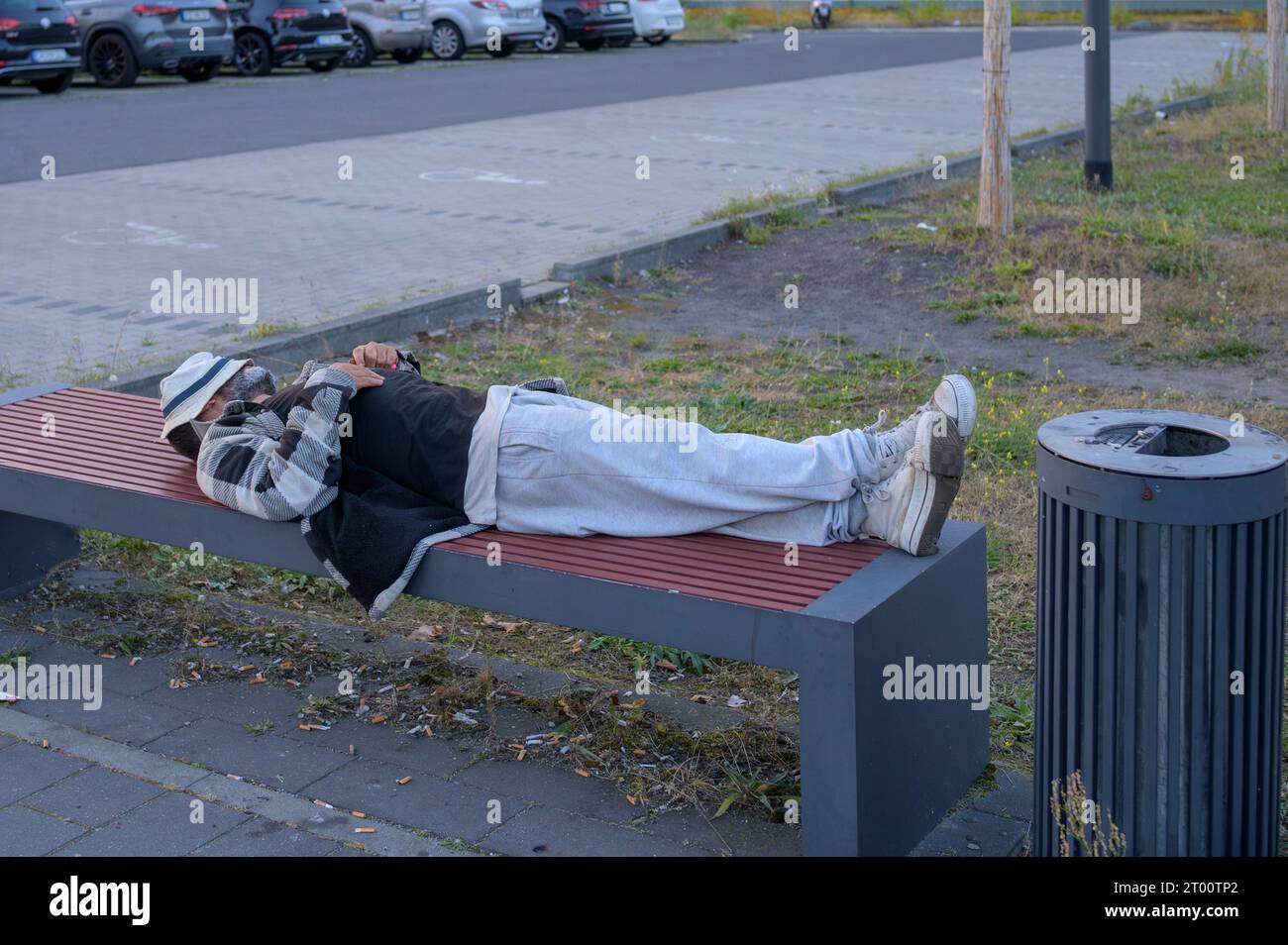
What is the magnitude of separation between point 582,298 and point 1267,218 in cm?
495

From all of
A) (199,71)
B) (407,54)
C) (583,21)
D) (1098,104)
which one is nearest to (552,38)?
(583,21)

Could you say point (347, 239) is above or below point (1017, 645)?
above

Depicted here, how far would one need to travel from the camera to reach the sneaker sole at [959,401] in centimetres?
339

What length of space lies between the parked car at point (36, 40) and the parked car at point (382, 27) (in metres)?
5.75

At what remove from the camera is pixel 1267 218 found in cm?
1045

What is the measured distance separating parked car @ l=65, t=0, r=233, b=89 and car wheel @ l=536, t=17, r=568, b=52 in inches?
312

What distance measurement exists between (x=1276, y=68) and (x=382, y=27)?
46.2 ft

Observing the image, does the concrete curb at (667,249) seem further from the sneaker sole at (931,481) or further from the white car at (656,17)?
the white car at (656,17)

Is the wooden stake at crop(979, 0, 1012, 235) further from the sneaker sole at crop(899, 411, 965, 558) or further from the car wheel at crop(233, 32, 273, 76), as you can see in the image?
the car wheel at crop(233, 32, 273, 76)

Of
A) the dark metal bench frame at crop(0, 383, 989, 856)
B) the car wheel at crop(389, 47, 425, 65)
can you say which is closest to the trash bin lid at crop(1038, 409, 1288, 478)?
the dark metal bench frame at crop(0, 383, 989, 856)
